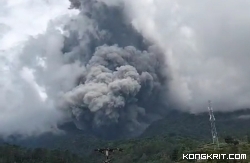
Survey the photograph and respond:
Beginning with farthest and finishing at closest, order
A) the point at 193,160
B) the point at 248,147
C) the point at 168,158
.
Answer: the point at 168,158 < the point at 248,147 < the point at 193,160

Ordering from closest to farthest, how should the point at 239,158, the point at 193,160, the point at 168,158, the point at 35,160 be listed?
the point at 239,158 < the point at 193,160 < the point at 168,158 < the point at 35,160

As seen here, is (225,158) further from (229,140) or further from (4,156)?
(4,156)

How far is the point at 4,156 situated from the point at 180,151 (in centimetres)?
8639

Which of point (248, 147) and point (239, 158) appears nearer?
point (239, 158)

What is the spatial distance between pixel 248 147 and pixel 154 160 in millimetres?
54793

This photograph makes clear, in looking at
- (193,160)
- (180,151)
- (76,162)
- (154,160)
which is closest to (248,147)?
(193,160)

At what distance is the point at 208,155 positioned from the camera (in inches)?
5384

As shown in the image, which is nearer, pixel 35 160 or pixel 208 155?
pixel 208 155

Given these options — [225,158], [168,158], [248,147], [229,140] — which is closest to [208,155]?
[225,158]

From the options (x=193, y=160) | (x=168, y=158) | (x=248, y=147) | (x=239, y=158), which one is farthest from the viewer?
(x=168, y=158)

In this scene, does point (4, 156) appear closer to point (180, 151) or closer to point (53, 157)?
point (53, 157)

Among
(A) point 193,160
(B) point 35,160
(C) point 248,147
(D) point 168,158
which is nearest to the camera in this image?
(A) point 193,160

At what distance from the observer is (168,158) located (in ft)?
596

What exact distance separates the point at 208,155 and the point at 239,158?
1116 cm
